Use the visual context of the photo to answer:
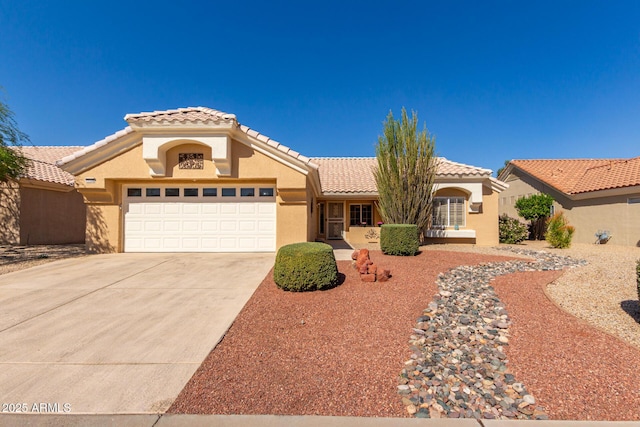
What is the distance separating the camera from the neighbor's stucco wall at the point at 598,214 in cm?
1343

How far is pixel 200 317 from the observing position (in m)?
4.65

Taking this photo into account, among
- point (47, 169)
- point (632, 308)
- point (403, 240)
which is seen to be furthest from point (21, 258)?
point (632, 308)

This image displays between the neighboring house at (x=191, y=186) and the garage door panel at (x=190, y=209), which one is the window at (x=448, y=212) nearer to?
the neighboring house at (x=191, y=186)

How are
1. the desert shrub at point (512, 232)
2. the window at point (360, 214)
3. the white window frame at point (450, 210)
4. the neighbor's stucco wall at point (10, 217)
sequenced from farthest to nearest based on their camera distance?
the window at point (360, 214), the desert shrub at point (512, 232), the white window frame at point (450, 210), the neighbor's stucco wall at point (10, 217)

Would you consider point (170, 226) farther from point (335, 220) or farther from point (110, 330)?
point (335, 220)

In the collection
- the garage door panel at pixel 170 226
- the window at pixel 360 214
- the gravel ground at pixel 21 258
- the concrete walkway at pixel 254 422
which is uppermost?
the window at pixel 360 214

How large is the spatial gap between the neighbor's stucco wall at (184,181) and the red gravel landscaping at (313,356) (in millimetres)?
4679

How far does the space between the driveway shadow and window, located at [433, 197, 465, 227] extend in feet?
30.0

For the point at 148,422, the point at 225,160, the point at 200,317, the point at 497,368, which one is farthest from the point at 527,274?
the point at 225,160

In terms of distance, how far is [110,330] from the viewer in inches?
165

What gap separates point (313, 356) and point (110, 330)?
3141mm

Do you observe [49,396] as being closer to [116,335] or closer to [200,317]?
[116,335]

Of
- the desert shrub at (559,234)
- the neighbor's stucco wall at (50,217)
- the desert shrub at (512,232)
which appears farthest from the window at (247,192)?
the desert shrub at (559,234)

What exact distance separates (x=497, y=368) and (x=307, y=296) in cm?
317
